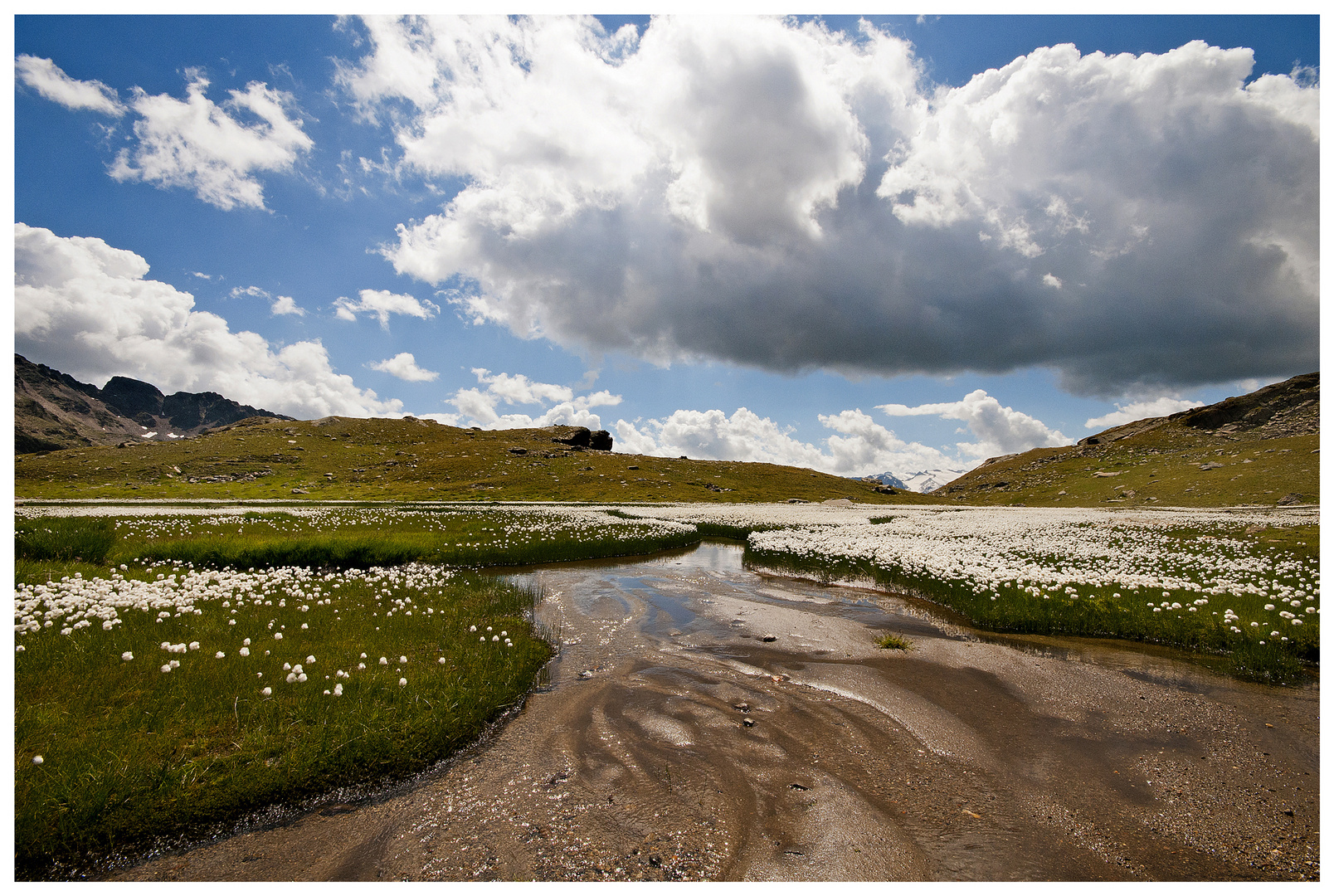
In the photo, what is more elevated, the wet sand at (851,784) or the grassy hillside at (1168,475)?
the grassy hillside at (1168,475)

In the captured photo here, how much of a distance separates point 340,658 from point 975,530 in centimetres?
3766

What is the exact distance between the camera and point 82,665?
827 cm

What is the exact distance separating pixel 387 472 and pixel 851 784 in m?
129

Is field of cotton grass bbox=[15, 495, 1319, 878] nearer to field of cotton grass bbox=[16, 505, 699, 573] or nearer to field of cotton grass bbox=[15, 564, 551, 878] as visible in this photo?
field of cotton grass bbox=[15, 564, 551, 878]

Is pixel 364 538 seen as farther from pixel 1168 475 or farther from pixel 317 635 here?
pixel 1168 475

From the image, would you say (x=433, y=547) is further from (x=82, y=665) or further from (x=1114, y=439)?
(x=1114, y=439)

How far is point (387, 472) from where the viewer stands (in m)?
117

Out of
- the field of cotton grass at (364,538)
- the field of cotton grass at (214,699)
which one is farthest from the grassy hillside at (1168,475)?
the field of cotton grass at (214,699)

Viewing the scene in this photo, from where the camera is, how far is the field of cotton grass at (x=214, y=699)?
218 inches

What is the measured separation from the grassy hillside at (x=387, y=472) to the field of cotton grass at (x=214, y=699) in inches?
2852

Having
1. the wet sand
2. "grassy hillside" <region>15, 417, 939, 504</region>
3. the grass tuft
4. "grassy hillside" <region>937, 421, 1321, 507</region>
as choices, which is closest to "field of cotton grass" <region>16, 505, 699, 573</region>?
the wet sand

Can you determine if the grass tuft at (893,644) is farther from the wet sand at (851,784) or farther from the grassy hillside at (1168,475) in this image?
the grassy hillside at (1168,475)

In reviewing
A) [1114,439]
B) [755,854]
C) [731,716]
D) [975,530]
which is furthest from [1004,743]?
[1114,439]

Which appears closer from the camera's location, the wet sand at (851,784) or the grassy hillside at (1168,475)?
the wet sand at (851,784)
